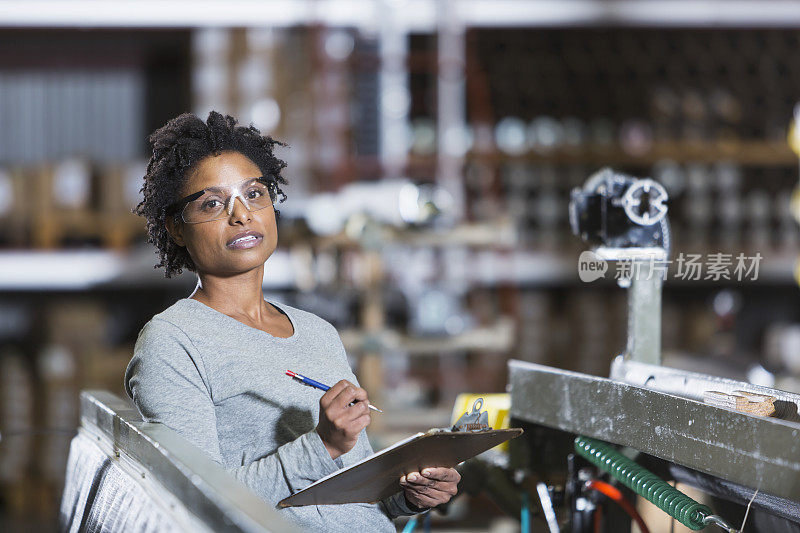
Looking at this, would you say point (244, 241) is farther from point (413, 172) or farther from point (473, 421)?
point (413, 172)

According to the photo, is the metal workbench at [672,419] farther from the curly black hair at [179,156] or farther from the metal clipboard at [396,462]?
the curly black hair at [179,156]

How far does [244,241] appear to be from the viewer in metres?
1.38

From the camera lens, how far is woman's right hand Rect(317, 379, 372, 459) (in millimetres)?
1189

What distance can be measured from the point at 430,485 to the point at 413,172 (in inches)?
143

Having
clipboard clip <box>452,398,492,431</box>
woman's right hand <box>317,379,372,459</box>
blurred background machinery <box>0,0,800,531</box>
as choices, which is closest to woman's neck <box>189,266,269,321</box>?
woman's right hand <box>317,379,372,459</box>

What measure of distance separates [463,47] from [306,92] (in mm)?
1039

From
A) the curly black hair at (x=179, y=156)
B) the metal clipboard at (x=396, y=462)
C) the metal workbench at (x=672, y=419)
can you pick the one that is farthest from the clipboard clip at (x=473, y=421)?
the curly black hair at (x=179, y=156)

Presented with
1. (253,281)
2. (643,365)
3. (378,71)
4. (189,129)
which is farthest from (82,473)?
(378,71)

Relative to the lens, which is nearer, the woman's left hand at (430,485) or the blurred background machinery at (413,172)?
the woman's left hand at (430,485)

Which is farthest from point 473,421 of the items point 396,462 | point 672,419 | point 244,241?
point 244,241

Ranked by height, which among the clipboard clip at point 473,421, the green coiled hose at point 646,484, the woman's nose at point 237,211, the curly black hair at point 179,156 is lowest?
the green coiled hose at point 646,484

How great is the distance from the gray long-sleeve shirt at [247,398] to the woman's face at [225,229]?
0.07 m

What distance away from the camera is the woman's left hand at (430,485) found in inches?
51.3

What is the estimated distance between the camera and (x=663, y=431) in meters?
1.32
